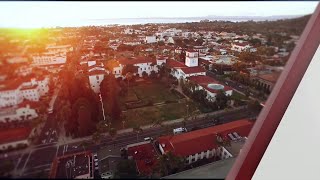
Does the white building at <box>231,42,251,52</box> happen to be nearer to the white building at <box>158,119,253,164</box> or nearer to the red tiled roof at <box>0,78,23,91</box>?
the white building at <box>158,119,253,164</box>

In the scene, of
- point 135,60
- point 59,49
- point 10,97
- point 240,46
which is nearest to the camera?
point 10,97

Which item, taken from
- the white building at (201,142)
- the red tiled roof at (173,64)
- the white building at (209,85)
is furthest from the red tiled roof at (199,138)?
the red tiled roof at (173,64)

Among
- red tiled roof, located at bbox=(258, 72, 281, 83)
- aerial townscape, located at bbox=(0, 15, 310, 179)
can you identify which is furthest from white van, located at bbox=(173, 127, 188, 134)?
red tiled roof, located at bbox=(258, 72, 281, 83)

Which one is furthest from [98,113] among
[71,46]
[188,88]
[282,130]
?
[282,130]

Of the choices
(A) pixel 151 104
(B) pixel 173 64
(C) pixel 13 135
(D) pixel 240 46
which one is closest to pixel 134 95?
(A) pixel 151 104

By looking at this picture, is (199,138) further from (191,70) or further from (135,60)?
(135,60)

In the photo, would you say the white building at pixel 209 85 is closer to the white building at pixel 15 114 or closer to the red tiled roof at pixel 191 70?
the red tiled roof at pixel 191 70

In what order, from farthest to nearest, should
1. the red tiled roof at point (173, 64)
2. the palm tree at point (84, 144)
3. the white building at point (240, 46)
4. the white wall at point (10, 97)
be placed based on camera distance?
the white building at point (240, 46) < the red tiled roof at point (173, 64) < the palm tree at point (84, 144) < the white wall at point (10, 97)
